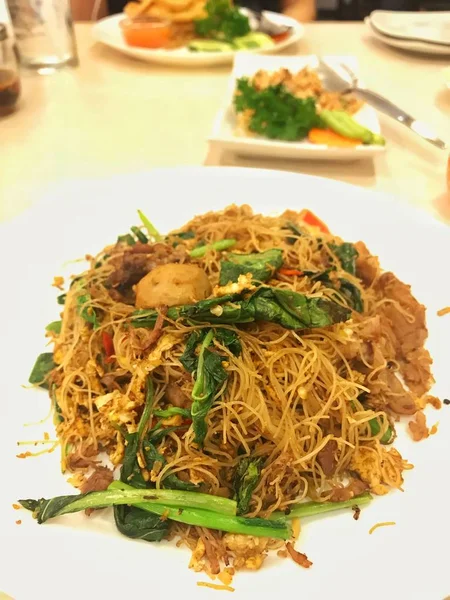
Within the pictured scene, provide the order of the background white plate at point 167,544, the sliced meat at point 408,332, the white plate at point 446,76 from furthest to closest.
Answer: the white plate at point 446,76 < the sliced meat at point 408,332 < the background white plate at point 167,544

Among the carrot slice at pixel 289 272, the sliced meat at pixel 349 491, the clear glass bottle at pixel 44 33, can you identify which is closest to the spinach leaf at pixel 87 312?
the carrot slice at pixel 289 272

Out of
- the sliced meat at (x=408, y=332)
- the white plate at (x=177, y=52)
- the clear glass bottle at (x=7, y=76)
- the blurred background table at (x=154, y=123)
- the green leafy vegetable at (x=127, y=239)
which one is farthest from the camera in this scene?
the white plate at (x=177, y=52)

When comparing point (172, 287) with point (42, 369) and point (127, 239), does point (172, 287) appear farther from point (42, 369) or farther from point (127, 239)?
point (127, 239)

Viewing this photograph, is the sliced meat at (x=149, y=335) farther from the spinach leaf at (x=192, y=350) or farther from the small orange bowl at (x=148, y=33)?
the small orange bowl at (x=148, y=33)

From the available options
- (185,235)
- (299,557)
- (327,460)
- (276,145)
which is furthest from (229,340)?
(276,145)

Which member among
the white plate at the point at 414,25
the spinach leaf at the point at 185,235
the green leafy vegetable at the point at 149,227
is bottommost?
the green leafy vegetable at the point at 149,227

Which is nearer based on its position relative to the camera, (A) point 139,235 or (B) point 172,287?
(B) point 172,287
